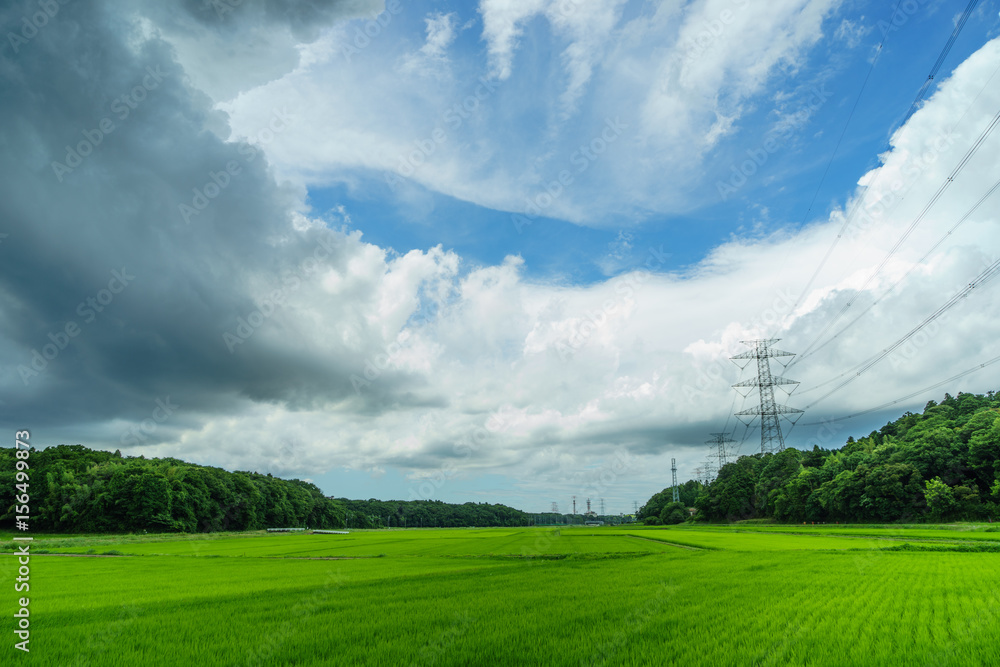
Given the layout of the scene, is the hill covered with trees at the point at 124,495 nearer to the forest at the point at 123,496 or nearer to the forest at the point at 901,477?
the forest at the point at 123,496

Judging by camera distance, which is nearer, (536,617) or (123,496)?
(536,617)

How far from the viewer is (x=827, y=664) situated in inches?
387

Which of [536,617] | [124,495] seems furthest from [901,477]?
[124,495]

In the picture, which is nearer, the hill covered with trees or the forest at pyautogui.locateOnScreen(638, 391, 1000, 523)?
the forest at pyautogui.locateOnScreen(638, 391, 1000, 523)

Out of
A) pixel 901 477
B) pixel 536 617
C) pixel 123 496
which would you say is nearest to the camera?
pixel 536 617

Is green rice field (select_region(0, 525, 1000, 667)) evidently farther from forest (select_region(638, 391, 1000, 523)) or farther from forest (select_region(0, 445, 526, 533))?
forest (select_region(0, 445, 526, 533))

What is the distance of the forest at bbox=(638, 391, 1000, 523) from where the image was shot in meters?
67.1

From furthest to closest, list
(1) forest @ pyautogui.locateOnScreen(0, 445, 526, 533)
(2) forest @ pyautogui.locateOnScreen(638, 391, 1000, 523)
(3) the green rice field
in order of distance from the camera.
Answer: (1) forest @ pyautogui.locateOnScreen(0, 445, 526, 533) → (2) forest @ pyautogui.locateOnScreen(638, 391, 1000, 523) → (3) the green rice field

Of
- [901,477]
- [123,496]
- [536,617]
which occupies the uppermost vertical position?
[901,477]

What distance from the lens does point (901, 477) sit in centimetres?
7581

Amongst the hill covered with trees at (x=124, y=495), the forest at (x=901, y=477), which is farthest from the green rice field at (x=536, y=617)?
the hill covered with trees at (x=124, y=495)

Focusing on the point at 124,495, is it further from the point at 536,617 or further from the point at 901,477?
the point at 901,477

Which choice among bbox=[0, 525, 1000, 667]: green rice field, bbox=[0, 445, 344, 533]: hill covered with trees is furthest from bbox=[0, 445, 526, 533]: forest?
bbox=[0, 525, 1000, 667]: green rice field

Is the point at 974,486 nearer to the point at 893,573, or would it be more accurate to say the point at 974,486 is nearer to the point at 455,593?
the point at 893,573
